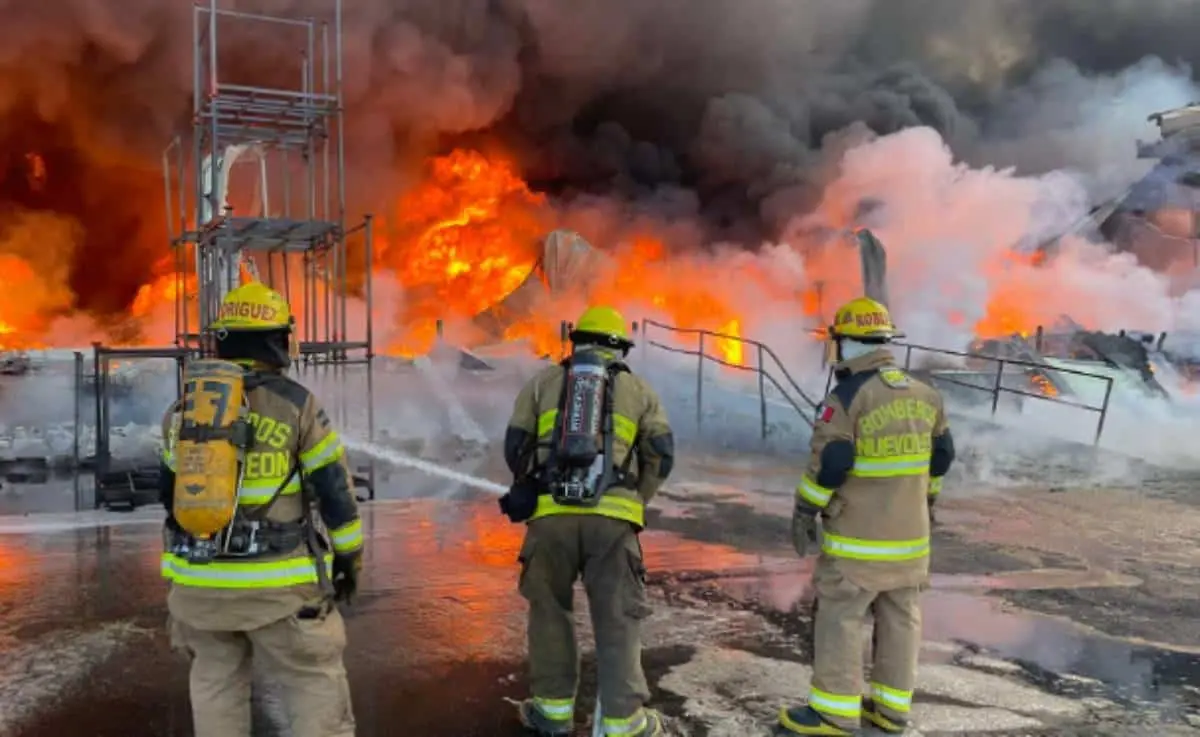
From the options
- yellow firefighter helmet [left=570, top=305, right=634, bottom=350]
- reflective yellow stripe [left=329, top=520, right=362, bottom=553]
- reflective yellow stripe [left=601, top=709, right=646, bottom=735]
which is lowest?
reflective yellow stripe [left=601, top=709, right=646, bottom=735]

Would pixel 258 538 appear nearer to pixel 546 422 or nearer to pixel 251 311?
pixel 251 311

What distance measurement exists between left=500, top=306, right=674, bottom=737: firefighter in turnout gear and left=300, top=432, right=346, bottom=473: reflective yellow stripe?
70 cm

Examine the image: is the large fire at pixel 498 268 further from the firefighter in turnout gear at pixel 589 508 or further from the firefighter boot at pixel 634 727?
the firefighter boot at pixel 634 727

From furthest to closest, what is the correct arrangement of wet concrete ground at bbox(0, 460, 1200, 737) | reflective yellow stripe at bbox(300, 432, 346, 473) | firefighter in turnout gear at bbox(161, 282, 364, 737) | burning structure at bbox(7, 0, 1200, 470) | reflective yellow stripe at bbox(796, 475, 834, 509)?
burning structure at bbox(7, 0, 1200, 470) < wet concrete ground at bbox(0, 460, 1200, 737) < reflective yellow stripe at bbox(796, 475, 834, 509) < reflective yellow stripe at bbox(300, 432, 346, 473) < firefighter in turnout gear at bbox(161, 282, 364, 737)

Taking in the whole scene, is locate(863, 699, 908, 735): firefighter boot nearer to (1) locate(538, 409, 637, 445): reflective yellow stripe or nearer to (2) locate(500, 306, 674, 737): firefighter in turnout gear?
(2) locate(500, 306, 674, 737): firefighter in turnout gear

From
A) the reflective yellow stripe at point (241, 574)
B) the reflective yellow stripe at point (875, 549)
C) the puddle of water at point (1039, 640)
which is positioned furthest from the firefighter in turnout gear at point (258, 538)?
the puddle of water at point (1039, 640)

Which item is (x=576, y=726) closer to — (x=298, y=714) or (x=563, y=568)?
(x=563, y=568)

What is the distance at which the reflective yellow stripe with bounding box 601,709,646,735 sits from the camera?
3031 mm

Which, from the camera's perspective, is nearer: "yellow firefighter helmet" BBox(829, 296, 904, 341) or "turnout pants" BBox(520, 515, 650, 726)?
"turnout pants" BBox(520, 515, 650, 726)

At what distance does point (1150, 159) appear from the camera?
60.7 feet

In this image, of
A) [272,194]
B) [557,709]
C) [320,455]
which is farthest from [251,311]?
[272,194]

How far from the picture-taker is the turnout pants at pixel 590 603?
3072mm

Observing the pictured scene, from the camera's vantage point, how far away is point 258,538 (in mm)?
2525

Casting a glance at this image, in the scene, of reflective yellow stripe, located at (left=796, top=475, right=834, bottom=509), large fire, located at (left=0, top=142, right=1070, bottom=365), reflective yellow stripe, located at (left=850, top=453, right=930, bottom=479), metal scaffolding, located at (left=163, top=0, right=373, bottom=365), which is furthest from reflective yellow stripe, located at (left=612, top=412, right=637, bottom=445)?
large fire, located at (left=0, top=142, right=1070, bottom=365)
